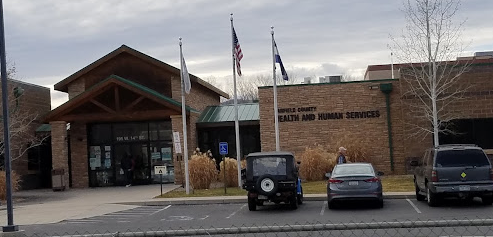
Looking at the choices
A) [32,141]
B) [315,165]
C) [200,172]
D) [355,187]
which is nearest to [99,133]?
[32,141]

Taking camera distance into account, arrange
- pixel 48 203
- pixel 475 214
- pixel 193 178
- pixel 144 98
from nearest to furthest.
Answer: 1. pixel 475 214
2. pixel 48 203
3. pixel 193 178
4. pixel 144 98

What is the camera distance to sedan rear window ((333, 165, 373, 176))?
18.2 m

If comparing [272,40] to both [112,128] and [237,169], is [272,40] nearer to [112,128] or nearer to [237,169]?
[237,169]

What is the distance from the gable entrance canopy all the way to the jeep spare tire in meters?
12.3

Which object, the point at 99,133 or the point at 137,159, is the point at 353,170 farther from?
the point at 99,133

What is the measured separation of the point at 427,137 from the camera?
1144 inches

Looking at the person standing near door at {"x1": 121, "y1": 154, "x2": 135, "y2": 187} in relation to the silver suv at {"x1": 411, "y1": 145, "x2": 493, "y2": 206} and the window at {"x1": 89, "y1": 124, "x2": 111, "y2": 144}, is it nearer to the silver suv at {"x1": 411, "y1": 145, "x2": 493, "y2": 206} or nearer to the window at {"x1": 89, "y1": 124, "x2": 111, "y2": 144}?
the window at {"x1": 89, "y1": 124, "x2": 111, "y2": 144}

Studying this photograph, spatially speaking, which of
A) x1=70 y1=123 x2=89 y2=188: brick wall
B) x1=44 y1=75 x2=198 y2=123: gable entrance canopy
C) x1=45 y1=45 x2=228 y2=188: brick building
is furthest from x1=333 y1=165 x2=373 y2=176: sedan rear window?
x1=70 y1=123 x2=89 y2=188: brick wall

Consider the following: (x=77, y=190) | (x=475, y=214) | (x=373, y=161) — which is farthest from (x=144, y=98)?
(x=475, y=214)

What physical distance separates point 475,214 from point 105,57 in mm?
22035

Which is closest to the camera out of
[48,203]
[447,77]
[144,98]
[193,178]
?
[48,203]

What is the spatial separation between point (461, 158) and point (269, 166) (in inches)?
213

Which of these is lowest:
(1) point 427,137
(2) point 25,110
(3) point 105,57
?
(1) point 427,137

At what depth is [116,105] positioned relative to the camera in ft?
99.5
